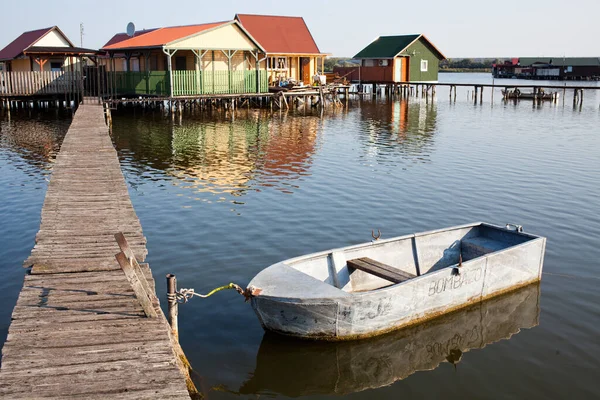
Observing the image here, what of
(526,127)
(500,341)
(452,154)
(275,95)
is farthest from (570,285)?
(275,95)

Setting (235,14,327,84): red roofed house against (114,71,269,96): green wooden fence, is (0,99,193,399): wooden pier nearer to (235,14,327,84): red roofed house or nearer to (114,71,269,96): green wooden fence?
(114,71,269,96): green wooden fence

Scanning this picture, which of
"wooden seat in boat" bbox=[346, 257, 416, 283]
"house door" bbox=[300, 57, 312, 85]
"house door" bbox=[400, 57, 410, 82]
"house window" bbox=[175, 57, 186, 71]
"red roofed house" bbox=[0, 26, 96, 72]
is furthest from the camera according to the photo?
"house door" bbox=[400, 57, 410, 82]

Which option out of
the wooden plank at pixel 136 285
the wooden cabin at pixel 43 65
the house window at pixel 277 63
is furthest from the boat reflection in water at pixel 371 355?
the house window at pixel 277 63

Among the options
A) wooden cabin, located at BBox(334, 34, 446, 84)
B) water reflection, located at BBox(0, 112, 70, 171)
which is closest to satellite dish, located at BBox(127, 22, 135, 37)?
water reflection, located at BBox(0, 112, 70, 171)

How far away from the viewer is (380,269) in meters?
10.4

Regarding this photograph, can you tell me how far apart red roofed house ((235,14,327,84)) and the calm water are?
49.0 ft

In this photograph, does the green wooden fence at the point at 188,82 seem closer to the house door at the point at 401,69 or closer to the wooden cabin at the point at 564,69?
the house door at the point at 401,69

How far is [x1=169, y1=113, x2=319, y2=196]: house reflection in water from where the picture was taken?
791 inches

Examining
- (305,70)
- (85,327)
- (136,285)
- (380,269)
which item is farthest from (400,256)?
(305,70)

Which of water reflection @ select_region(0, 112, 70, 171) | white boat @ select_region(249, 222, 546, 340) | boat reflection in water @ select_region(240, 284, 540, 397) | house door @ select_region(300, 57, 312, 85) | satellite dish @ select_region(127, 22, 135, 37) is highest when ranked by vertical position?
satellite dish @ select_region(127, 22, 135, 37)

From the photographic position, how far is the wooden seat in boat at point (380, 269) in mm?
9992

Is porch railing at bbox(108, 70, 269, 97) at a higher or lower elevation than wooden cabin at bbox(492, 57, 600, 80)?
lower

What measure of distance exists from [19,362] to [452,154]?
72.8 ft

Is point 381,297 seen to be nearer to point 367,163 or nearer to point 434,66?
point 367,163
